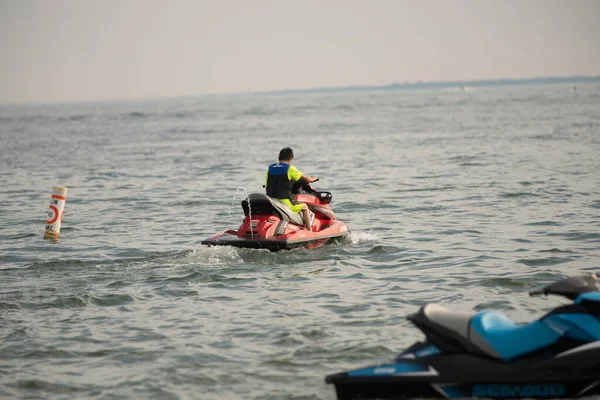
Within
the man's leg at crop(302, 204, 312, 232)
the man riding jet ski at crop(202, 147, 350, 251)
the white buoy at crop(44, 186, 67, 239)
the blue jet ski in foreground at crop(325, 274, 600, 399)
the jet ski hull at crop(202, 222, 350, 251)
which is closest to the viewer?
the blue jet ski in foreground at crop(325, 274, 600, 399)

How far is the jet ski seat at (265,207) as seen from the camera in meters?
13.7

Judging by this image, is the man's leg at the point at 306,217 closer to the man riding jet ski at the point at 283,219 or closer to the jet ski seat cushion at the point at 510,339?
the man riding jet ski at the point at 283,219

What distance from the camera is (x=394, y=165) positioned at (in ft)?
102

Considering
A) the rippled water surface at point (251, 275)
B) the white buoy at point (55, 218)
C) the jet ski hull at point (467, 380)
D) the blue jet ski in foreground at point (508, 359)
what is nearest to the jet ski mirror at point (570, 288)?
the blue jet ski in foreground at point (508, 359)

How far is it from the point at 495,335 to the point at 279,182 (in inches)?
319

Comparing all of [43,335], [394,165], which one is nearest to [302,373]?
[43,335]

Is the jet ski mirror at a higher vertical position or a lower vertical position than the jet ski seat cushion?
higher

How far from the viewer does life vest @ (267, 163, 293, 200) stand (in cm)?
1418

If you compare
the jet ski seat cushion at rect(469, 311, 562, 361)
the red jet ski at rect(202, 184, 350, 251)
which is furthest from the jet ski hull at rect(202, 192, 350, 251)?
the jet ski seat cushion at rect(469, 311, 562, 361)

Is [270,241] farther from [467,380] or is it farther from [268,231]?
[467,380]

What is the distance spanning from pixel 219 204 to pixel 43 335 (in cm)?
1245

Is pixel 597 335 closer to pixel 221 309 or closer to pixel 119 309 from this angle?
pixel 221 309

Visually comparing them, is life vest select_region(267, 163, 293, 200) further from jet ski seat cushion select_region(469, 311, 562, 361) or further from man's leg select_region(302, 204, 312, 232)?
jet ski seat cushion select_region(469, 311, 562, 361)

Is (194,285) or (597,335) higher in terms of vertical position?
(597,335)
